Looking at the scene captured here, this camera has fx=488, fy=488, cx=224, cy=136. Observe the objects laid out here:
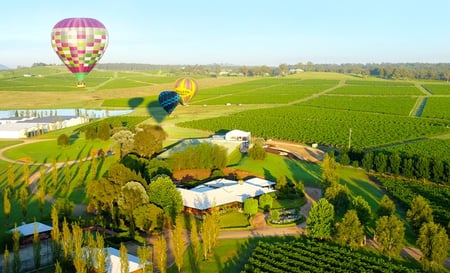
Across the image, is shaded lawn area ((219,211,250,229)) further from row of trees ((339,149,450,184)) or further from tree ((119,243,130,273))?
row of trees ((339,149,450,184))

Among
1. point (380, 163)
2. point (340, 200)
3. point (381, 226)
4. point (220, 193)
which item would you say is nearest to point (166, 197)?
point (220, 193)

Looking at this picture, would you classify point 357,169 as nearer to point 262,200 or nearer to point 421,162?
point 421,162

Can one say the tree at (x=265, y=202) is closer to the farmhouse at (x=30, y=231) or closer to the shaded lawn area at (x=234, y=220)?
the shaded lawn area at (x=234, y=220)

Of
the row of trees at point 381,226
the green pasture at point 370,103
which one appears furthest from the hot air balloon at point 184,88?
the row of trees at point 381,226

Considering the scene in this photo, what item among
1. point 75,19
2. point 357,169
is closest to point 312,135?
point 357,169

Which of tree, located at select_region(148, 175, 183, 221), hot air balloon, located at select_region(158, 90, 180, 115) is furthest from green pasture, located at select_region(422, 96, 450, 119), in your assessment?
tree, located at select_region(148, 175, 183, 221)

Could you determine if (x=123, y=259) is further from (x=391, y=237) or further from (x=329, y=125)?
(x=329, y=125)
